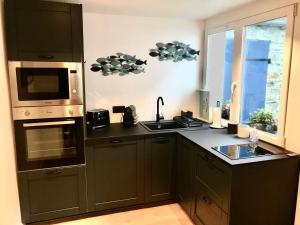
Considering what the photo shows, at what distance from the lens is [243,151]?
84.0 inches

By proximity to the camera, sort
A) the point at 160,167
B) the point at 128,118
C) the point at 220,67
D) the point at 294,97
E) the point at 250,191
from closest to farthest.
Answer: the point at 250,191
the point at 294,97
the point at 160,167
the point at 128,118
the point at 220,67

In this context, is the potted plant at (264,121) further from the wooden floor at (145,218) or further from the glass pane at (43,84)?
the glass pane at (43,84)

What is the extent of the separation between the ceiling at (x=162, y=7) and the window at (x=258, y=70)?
0.88 feet

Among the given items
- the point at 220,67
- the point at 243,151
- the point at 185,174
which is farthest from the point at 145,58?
the point at 243,151

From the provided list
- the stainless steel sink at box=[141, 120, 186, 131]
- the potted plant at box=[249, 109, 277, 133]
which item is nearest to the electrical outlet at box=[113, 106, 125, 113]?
the stainless steel sink at box=[141, 120, 186, 131]

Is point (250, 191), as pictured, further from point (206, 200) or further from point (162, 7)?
point (162, 7)

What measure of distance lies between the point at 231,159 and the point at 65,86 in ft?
5.38

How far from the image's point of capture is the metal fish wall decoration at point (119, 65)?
3.00 metres

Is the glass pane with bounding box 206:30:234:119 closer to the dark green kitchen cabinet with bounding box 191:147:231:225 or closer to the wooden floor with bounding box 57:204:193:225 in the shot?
the dark green kitchen cabinet with bounding box 191:147:231:225

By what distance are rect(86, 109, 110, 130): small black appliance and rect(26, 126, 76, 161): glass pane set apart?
352 mm

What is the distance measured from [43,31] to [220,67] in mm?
2154

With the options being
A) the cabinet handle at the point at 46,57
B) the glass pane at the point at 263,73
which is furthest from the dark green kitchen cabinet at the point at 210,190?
the cabinet handle at the point at 46,57

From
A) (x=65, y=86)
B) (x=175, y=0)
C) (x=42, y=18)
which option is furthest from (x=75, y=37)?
(x=175, y=0)

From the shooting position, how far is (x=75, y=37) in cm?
232
